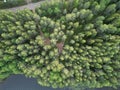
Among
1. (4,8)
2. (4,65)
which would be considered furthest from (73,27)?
(4,8)

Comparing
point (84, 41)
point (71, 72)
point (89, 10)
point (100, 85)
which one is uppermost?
point (89, 10)

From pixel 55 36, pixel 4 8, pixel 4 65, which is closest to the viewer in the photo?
pixel 55 36

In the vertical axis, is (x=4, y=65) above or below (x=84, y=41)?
below

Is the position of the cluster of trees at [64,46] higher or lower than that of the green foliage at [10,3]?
lower

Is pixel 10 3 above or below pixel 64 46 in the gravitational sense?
above

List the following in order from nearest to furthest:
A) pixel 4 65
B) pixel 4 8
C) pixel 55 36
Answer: pixel 55 36 → pixel 4 65 → pixel 4 8

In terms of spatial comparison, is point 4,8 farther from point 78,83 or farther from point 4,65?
point 78,83

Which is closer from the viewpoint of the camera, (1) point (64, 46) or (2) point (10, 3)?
(1) point (64, 46)

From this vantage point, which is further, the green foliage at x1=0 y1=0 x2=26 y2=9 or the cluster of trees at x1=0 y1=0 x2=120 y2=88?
the green foliage at x1=0 y1=0 x2=26 y2=9
